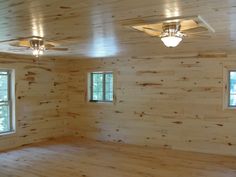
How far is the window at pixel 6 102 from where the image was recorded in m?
6.06

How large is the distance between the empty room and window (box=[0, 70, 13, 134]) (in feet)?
0.07

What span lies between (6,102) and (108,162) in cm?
275

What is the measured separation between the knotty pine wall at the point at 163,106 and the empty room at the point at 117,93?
21mm

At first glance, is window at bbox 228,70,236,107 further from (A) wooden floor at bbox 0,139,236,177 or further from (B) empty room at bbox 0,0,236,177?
(A) wooden floor at bbox 0,139,236,177

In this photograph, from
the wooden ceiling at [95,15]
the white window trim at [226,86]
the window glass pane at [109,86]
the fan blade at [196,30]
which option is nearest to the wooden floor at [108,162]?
the white window trim at [226,86]

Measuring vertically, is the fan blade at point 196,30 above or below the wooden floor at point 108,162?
above

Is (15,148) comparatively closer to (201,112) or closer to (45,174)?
(45,174)

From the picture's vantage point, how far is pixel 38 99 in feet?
22.1

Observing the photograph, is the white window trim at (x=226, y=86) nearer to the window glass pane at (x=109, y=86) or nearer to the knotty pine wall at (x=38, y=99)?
the window glass pane at (x=109, y=86)

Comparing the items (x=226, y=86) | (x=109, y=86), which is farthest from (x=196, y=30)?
(x=109, y=86)

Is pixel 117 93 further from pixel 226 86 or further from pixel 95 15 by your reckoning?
pixel 95 15

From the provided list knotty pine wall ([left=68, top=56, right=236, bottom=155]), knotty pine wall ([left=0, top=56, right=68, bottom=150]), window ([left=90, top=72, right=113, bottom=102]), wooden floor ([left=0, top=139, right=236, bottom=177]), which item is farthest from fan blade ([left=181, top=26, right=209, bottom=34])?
knotty pine wall ([left=0, top=56, right=68, bottom=150])

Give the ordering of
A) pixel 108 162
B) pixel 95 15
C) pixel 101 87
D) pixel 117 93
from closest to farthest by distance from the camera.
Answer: pixel 95 15 < pixel 108 162 < pixel 117 93 < pixel 101 87

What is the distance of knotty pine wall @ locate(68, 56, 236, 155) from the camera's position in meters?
5.57
